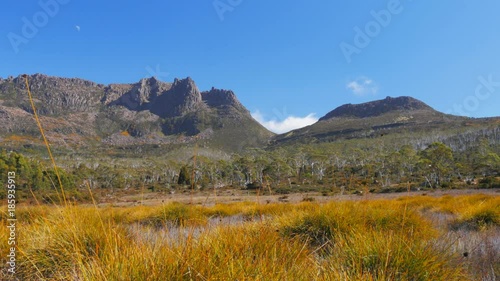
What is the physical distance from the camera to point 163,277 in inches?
78.7

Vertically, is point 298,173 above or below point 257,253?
below

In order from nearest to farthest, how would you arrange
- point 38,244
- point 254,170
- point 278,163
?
point 38,244
point 278,163
point 254,170

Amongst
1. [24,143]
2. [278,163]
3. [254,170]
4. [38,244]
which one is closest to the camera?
[38,244]

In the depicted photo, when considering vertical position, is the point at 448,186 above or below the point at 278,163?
below

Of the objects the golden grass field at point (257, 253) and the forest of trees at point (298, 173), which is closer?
the golden grass field at point (257, 253)

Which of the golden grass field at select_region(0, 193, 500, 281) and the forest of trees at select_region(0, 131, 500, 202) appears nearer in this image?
the golden grass field at select_region(0, 193, 500, 281)

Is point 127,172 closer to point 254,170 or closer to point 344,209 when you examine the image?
point 254,170

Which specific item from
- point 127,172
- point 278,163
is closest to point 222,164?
point 278,163

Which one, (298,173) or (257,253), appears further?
(298,173)

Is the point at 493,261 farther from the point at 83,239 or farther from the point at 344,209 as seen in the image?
the point at 83,239

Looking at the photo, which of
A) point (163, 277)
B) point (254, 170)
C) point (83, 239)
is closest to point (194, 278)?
point (163, 277)

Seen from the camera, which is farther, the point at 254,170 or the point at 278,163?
the point at 254,170

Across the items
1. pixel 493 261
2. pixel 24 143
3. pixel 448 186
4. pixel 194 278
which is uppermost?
pixel 24 143

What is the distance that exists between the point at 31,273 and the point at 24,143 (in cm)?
24306
